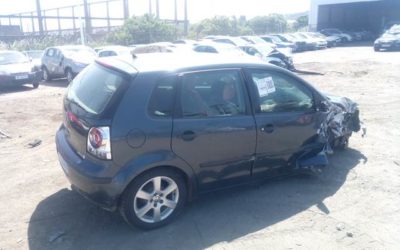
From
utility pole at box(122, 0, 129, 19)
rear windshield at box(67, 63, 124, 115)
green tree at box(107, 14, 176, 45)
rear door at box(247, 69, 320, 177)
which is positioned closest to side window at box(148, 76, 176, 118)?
rear windshield at box(67, 63, 124, 115)

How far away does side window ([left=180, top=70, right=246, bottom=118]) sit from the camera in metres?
3.75

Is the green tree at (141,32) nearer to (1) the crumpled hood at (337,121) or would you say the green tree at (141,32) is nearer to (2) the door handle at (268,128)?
(1) the crumpled hood at (337,121)

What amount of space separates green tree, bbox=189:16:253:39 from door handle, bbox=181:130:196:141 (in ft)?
140

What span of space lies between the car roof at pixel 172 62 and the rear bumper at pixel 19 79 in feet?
33.8

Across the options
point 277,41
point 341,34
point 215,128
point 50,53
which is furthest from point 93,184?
point 341,34

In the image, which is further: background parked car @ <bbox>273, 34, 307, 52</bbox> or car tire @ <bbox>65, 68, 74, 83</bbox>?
background parked car @ <bbox>273, 34, 307, 52</bbox>

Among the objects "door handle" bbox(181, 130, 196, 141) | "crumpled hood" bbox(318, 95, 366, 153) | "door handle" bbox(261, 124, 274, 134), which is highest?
"door handle" bbox(181, 130, 196, 141)

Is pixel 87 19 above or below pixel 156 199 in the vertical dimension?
above

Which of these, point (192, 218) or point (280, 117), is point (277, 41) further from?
point (192, 218)

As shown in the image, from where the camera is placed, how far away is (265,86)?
4.21m

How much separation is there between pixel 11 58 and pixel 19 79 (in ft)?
4.18

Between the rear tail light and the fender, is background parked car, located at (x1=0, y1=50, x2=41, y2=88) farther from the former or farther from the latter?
the fender

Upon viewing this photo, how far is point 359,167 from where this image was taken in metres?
5.29

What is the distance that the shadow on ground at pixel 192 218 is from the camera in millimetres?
3574
